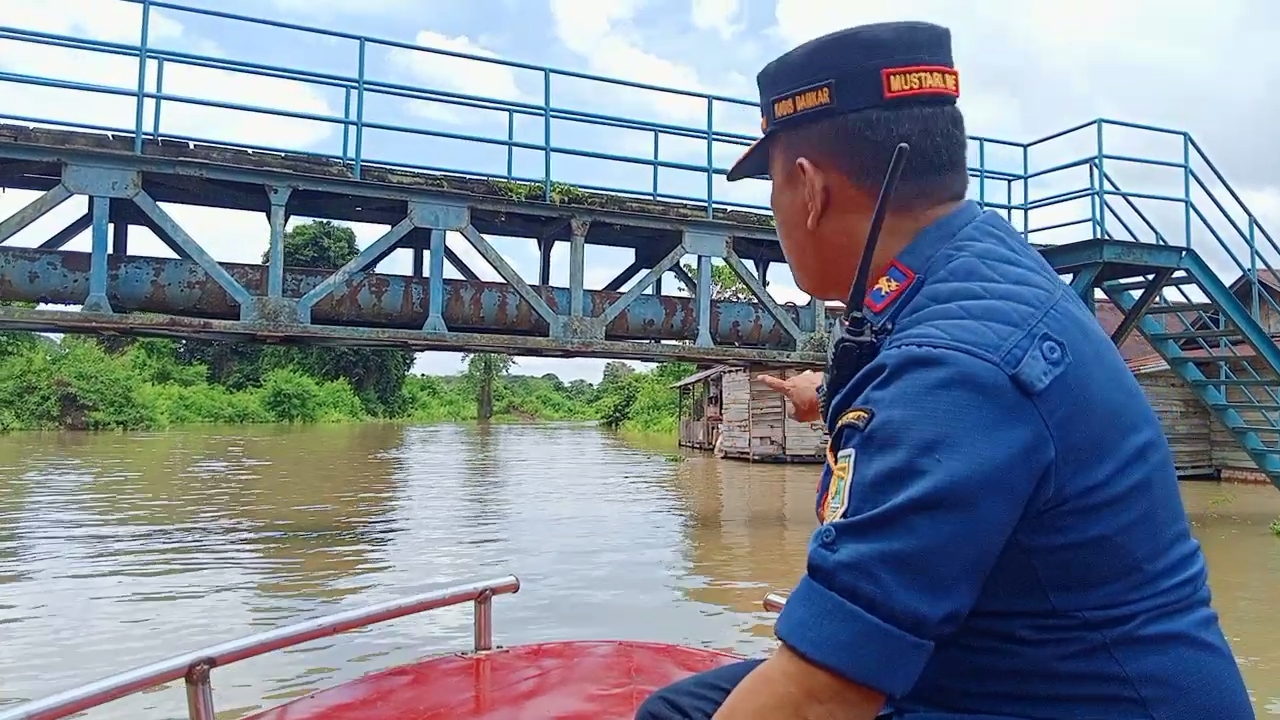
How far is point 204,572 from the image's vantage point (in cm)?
850

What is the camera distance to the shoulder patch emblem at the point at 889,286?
1.23 meters

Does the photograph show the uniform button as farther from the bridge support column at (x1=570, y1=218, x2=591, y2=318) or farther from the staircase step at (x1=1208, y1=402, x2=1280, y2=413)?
the staircase step at (x1=1208, y1=402, x2=1280, y2=413)

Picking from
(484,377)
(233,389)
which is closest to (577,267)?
(233,389)

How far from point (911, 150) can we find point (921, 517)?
1.77ft

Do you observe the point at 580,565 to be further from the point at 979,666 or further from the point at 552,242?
the point at 979,666

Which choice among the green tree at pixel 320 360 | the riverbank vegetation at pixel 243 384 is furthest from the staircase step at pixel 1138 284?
the green tree at pixel 320 360

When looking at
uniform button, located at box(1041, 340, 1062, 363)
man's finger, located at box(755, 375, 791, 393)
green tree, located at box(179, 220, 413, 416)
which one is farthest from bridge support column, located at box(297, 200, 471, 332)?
green tree, located at box(179, 220, 413, 416)

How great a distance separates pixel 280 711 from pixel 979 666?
220 cm

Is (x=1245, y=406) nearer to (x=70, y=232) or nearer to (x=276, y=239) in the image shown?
(x=276, y=239)

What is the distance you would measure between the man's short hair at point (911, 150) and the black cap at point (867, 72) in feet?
0.05

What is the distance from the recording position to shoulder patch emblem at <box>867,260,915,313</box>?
1229 mm

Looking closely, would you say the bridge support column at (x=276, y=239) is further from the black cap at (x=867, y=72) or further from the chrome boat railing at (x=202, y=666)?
the black cap at (x=867, y=72)

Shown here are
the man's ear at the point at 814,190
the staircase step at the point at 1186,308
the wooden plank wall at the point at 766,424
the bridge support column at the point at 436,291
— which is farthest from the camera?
the wooden plank wall at the point at 766,424

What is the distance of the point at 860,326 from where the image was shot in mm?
1250
